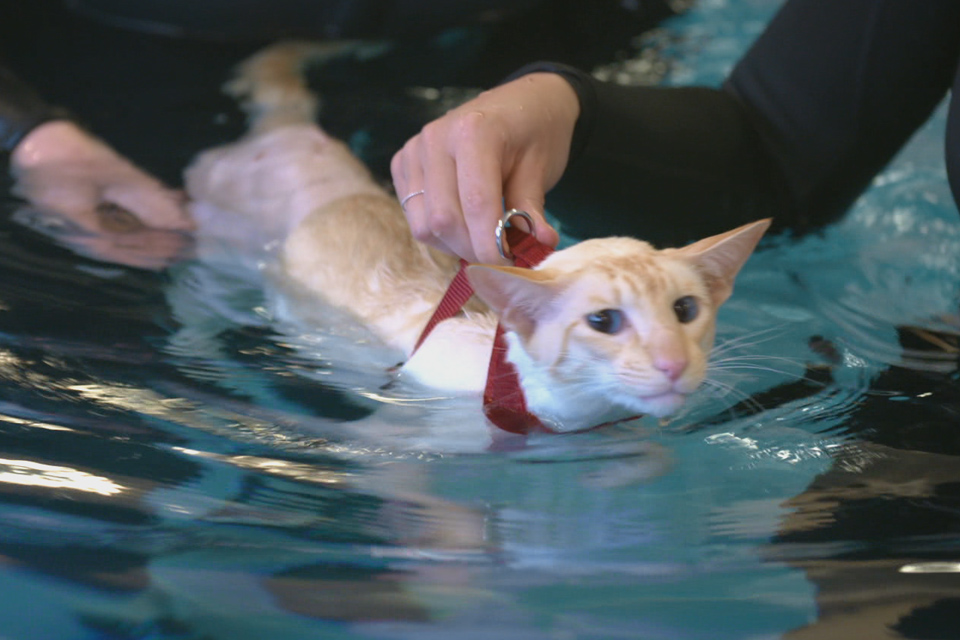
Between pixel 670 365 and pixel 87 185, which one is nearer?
pixel 670 365

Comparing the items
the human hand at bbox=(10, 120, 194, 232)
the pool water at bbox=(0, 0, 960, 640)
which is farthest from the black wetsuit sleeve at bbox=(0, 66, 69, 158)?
the pool water at bbox=(0, 0, 960, 640)

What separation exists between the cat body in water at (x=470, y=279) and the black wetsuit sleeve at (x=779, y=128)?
267mm

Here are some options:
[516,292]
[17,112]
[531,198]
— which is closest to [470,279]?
[516,292]

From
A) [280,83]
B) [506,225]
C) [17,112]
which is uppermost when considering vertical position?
[280,83]

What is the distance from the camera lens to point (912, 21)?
4.04 feet

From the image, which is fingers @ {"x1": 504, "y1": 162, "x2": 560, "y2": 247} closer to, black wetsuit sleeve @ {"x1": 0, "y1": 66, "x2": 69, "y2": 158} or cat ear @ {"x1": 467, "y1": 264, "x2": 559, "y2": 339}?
cat ear @ {"x1": 467, "y1": 264, "x2": 559, "y2": 339}

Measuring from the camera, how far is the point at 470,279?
76 cm

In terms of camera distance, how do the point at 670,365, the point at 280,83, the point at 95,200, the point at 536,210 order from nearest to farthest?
1. the point at 670,365
2. the point at 536,210
3. the point at 95,200
4. the point at 280,83

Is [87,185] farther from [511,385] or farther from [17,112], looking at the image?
[511,385]

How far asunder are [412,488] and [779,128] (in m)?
0.87

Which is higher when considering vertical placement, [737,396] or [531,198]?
[531,198]

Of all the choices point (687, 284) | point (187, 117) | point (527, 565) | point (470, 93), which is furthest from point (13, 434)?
point (470, 93)

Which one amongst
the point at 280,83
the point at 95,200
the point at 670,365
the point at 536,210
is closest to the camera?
the point at 670,365

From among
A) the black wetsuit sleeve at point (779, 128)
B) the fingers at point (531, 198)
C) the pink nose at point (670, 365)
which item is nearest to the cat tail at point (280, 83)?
the black wetsuit sleeve at point (779, 128)
